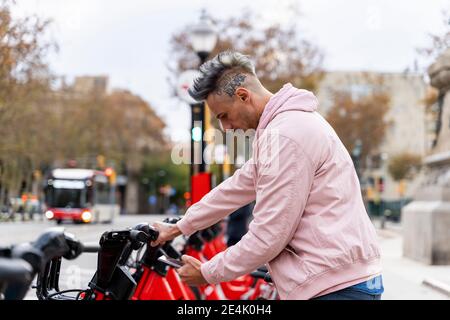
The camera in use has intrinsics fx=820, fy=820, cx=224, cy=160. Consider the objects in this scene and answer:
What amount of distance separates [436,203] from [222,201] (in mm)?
11495

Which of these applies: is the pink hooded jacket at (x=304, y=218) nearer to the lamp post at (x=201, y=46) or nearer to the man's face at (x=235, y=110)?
the man's face at (x=235, y=110)

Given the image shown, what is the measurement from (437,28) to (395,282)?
331 cm

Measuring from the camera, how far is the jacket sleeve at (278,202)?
7.97ft

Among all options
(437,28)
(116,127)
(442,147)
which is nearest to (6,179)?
(437,28)

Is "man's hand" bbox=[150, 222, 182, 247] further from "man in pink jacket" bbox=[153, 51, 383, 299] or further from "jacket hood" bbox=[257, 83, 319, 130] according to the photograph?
"jacket hood" bbox=[257, 83, 319, 130]

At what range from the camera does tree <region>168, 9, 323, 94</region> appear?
31.2 metres

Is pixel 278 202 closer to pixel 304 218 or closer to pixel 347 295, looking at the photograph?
pixel 304 218

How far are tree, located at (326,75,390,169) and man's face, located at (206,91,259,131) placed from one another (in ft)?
148

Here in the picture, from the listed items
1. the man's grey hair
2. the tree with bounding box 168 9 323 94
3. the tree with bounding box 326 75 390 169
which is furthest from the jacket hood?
the tree with bounding box 326 75 390 169

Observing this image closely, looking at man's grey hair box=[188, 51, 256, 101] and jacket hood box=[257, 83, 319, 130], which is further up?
man's grey hair box=[188, 51, 256, 101]

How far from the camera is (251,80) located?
8.95ft

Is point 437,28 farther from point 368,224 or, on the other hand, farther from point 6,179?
point 368,224

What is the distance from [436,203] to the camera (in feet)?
45.3

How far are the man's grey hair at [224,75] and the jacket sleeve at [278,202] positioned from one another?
31cm
